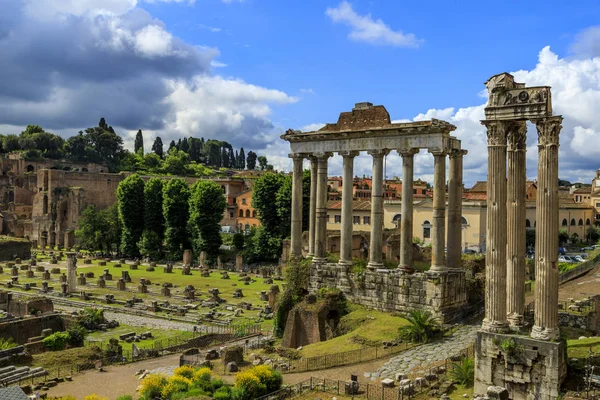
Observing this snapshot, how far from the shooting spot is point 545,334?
1515 cm

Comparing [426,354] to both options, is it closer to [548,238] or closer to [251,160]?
[548,238]

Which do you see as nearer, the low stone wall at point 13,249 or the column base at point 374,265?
the column base at point 374,265

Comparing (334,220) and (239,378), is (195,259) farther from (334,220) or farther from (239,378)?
(239,378)

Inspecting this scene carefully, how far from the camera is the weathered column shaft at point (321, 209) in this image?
2839 cm

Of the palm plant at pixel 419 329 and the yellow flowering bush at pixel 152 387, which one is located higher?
the palm plant at pixel 419 329

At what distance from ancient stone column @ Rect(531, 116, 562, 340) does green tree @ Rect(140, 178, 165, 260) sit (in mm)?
54341

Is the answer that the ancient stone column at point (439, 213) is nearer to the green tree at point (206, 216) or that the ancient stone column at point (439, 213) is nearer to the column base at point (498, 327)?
the column base at point (498, 327)

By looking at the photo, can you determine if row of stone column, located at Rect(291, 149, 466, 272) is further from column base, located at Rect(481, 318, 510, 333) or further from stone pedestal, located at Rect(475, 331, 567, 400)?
stone pedestal, located at Rect(475, 331, 567, 400)

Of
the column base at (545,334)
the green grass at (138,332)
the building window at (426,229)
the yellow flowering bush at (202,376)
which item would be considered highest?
the building window at (426,229)

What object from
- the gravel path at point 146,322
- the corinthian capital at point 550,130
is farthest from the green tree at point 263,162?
the corinthian capital at point 550,130

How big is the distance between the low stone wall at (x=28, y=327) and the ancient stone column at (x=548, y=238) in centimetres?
2417

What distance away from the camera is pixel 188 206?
6350cm

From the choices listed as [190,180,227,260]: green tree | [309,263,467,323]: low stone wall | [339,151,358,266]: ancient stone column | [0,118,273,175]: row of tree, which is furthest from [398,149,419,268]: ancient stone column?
[0,118,273,175]: row of tree

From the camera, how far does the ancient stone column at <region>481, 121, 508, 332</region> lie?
1592 centimetres
